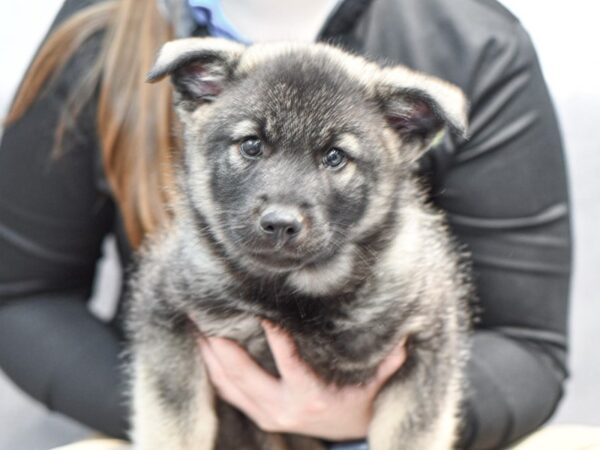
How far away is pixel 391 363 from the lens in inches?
70.4

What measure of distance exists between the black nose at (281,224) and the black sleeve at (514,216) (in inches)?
26.5

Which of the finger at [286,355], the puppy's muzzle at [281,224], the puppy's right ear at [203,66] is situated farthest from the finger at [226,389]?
the puppy's right ear at [203,66]

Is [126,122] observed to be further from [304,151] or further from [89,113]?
[304,151]

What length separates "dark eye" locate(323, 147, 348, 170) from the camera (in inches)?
66.7

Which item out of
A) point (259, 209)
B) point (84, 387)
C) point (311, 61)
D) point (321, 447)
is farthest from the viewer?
point (84, 387)

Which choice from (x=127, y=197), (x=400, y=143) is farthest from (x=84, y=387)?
(x=400, y=143)

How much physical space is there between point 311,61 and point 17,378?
107 cm

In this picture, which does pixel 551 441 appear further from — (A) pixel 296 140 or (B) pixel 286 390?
(A) pixel 296 140

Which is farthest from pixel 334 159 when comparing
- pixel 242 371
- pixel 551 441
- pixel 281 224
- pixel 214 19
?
pixel 551 441

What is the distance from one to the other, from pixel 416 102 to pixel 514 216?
1.72 ft

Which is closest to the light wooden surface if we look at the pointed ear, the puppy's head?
the puppy's head

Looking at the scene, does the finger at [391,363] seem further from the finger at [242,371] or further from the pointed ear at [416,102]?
the pointed ear at [416,102]

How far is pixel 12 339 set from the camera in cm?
225

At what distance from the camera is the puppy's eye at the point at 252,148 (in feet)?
5.55
